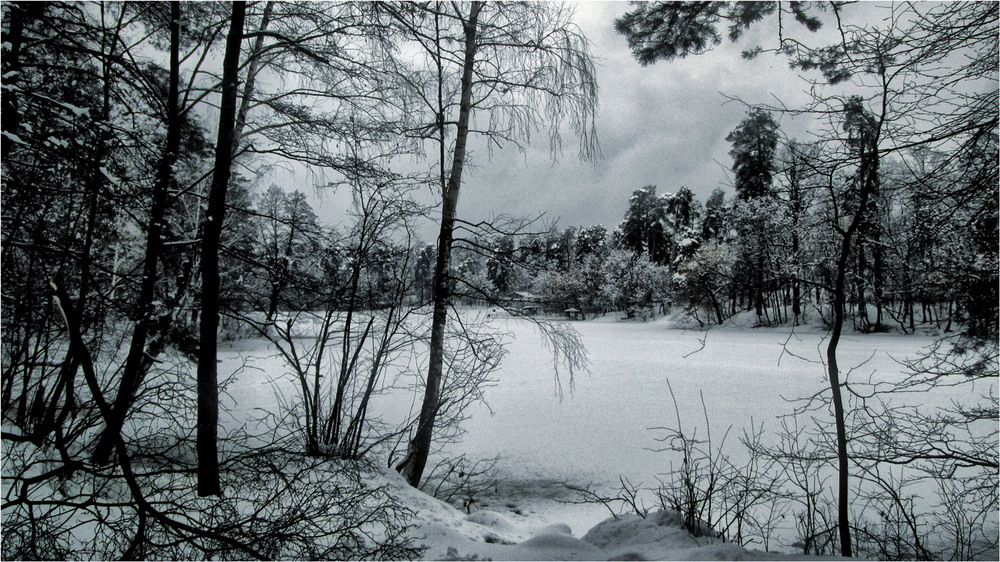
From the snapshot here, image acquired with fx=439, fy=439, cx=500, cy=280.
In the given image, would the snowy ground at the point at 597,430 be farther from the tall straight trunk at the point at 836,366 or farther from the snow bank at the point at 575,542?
the tall straight trunk at the point at 836,366

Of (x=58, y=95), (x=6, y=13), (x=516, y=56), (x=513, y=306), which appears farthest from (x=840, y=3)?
(x=6, y=13)

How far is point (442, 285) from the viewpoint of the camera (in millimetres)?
5820

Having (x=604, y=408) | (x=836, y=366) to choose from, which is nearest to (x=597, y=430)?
(x=604, y=408)

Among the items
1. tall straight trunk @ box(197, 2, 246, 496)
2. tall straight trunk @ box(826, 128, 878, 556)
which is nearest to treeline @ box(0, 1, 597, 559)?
tall straight trunk @ box(197, 2, 246, 496)

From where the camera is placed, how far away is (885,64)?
3.14m

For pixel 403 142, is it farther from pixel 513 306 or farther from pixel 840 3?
pixel 840 3

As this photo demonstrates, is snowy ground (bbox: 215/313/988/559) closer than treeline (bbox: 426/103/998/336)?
No

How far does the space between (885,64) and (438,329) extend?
16.4ft

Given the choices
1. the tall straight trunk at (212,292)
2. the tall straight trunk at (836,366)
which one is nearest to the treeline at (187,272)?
the tall straight trunk at (212,292)

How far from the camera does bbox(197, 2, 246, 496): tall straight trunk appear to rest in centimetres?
285

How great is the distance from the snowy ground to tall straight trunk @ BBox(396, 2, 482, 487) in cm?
90

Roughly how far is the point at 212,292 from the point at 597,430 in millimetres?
7884

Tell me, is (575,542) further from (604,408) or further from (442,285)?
(604,408)

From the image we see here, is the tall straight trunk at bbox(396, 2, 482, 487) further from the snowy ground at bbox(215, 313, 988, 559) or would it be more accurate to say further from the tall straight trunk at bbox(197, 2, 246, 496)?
the tall straight trunk at bbox(197, 2, 246, 496)
